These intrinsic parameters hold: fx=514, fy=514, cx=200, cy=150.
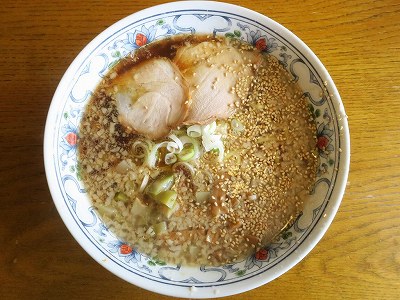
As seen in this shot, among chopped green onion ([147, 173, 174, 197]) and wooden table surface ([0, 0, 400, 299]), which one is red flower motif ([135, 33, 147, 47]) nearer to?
wooden table surface ([0, 0, 400, 299])

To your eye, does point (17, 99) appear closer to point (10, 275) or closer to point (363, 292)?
point (10, 275)

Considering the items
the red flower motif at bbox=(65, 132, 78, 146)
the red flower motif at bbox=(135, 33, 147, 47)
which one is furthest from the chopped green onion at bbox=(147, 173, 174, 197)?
the red flower motif at bbox=(135, 33, 147, 47)

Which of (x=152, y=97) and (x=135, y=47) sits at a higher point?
(x=135, y=47)

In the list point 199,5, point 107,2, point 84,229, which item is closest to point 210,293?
point 84,229

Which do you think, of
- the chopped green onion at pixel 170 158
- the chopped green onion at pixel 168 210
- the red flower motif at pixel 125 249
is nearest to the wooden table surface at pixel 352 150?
the red flower motif at pixel 125 249

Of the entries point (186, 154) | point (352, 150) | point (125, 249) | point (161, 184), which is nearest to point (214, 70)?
point (186, 154)

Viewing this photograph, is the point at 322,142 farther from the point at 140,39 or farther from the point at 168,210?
the point at 140,39

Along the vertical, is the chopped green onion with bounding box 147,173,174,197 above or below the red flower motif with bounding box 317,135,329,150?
below

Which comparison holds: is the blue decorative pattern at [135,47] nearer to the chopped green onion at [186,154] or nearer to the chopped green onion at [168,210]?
the chopped green onion at [168,210]
